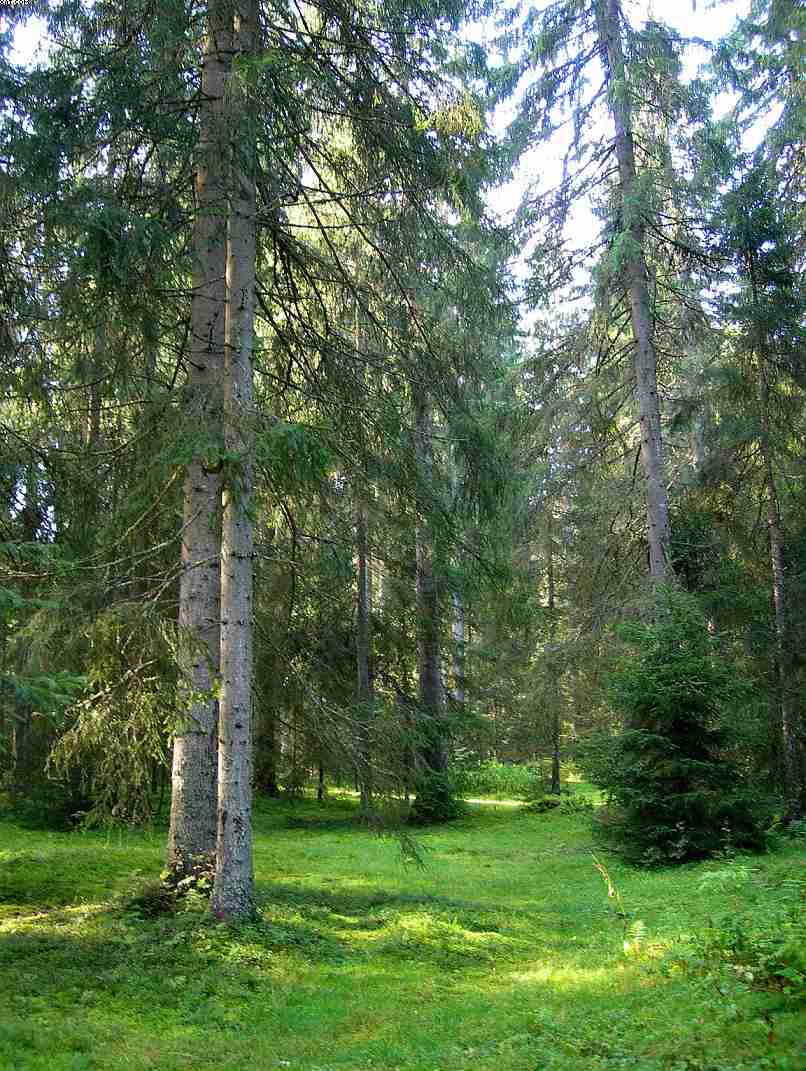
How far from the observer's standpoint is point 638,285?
46.3 ft

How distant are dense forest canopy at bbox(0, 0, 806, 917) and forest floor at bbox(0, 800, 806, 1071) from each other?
93 centimetres

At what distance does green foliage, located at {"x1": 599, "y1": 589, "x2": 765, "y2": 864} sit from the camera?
34.6 feet

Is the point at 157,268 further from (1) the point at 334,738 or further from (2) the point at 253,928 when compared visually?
(2) the point at 253,928

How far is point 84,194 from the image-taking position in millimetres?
6387

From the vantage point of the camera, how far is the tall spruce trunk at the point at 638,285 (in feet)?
43.8

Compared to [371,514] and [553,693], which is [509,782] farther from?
[371,514]

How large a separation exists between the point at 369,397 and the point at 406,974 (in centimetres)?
546

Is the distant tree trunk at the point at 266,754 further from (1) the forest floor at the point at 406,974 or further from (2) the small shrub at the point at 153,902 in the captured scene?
Result: (1) the forest floor at the point at 406,974

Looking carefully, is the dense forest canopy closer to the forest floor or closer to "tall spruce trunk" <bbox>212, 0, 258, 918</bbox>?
"tall spruce trunk" <bbox>212, 0, 258, 918</bbox>

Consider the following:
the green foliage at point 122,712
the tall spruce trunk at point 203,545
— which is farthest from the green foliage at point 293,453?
the green foliage at point 122,712

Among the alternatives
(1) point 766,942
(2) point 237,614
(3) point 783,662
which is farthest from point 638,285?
(1) point 766,942

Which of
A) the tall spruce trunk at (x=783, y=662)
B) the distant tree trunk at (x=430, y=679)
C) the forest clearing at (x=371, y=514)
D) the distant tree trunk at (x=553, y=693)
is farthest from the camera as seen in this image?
the distant tree trunk at (x=430, y=679)

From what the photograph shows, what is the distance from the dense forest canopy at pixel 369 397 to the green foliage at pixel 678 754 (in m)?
A: 0.05

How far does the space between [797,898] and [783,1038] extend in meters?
2.62
